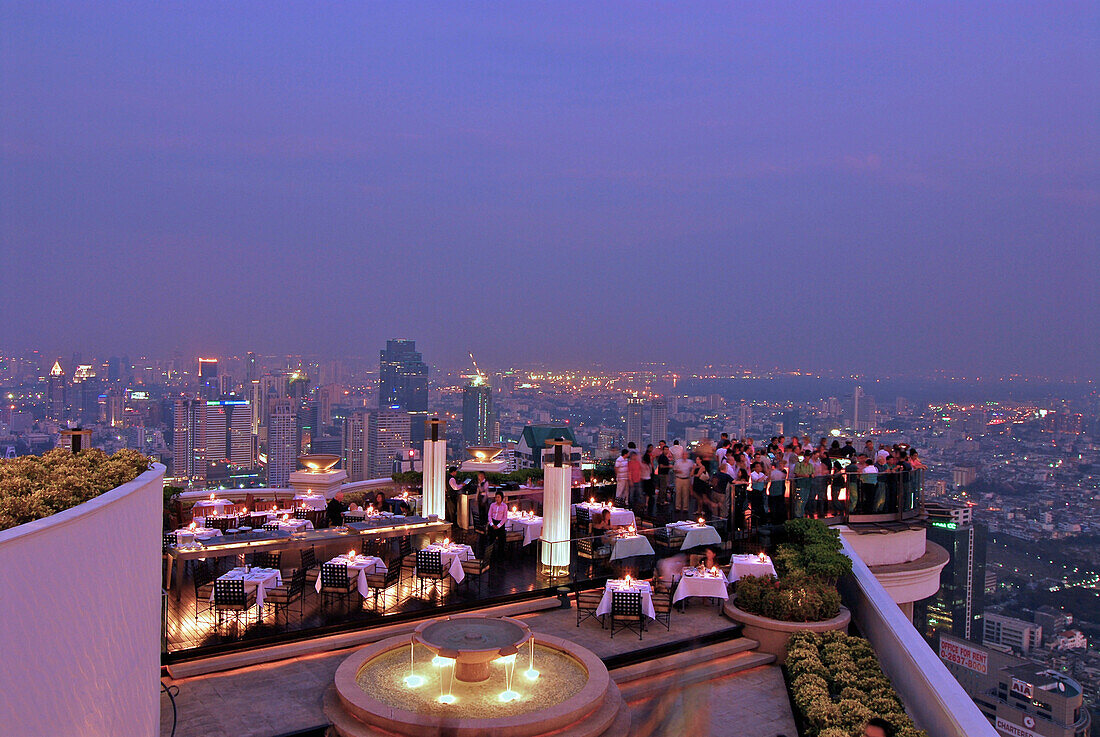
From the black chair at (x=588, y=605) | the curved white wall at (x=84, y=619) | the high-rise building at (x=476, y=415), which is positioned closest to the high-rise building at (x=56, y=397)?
the high-rise building at (x=476, y=415)

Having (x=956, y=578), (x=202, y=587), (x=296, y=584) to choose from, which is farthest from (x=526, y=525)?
(x=956, y=578)

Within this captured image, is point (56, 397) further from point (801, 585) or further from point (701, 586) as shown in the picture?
point (801, 585)

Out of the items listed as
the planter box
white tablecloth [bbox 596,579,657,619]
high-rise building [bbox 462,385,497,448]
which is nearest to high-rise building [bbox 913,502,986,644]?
the planter box

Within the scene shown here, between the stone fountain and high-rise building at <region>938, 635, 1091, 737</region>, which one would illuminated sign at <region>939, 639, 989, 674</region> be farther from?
the stone fountain

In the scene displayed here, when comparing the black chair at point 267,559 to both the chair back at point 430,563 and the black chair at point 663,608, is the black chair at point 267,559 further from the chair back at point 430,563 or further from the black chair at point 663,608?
the black chair at point 663,608

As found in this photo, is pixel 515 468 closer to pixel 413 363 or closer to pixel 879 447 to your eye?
pixel 879 447
